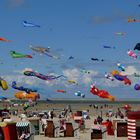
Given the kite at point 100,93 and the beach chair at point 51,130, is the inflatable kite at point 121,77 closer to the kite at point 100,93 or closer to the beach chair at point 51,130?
the kite at point 100,93

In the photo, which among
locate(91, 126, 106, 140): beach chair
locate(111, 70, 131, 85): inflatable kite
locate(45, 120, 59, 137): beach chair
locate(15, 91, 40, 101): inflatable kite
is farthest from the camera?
locate(15, 91, 40, 101): inflatable kite

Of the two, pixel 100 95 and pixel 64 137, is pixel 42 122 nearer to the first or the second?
pixel 64 137

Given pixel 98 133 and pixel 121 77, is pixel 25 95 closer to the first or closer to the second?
pixel 121 77

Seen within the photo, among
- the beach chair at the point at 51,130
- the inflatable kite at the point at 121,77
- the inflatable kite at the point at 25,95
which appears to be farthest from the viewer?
the inflatable kite at the point at 25,95

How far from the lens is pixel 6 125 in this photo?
A: 20781 mm

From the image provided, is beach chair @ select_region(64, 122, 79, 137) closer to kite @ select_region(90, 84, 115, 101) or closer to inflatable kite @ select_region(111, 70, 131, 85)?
inflatable kite @ select_region(111, 70, 131, 85)

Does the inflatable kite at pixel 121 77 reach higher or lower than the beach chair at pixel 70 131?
higher

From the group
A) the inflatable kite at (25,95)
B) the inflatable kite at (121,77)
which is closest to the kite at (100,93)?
the inflatable kite at (121,77)

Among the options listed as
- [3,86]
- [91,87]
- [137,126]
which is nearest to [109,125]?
[137,126]

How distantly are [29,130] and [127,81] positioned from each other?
25.3 metres

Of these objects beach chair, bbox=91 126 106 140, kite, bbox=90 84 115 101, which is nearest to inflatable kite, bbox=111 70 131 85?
kite, bbox=90 84 115 101

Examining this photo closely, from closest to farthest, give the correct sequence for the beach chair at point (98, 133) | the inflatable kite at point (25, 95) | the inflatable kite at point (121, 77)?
the beach chair at point (98, 133) → the inflatable kite at point (121, 77) → the inflatable kite at point (25, 95)

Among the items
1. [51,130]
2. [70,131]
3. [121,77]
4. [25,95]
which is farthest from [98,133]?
[25,95]

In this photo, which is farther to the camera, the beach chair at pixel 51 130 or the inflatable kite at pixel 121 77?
the inflatable kite at pixel 121 77
